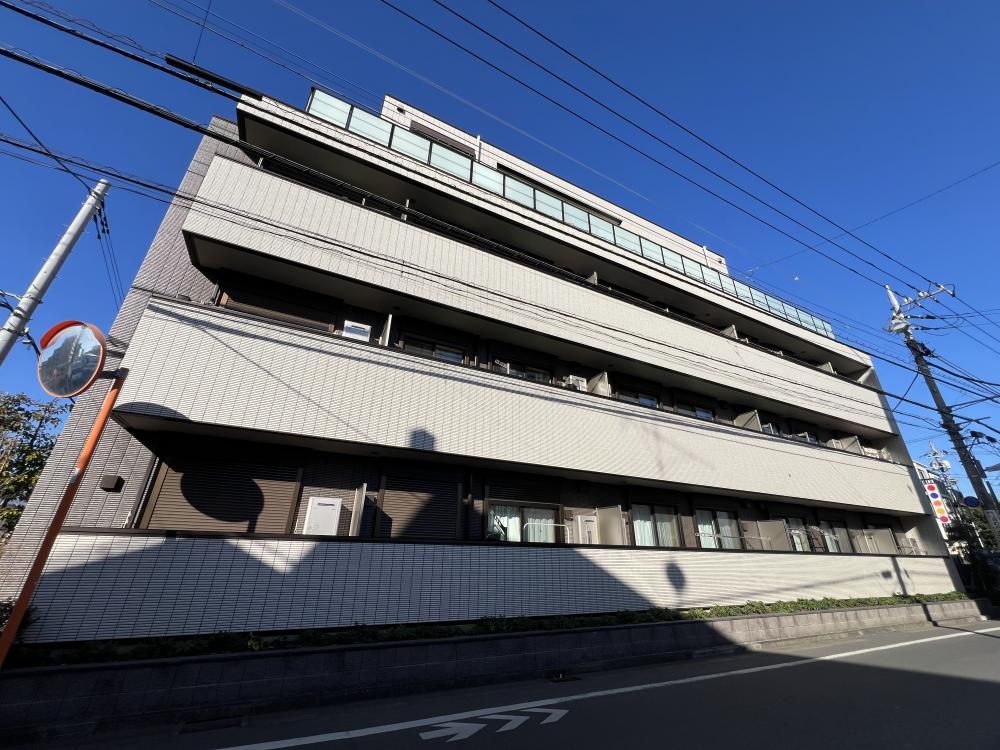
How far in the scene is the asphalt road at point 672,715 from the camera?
3.94m

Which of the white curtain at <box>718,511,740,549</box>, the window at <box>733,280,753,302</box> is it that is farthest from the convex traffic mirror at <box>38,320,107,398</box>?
the window at <box>733,280,753,302</box>

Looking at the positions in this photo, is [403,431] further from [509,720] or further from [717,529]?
[717,529]

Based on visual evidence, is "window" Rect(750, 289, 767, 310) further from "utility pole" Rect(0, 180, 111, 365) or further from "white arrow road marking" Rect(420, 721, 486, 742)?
"utility pole" Rect(0, 180, 111, 365)

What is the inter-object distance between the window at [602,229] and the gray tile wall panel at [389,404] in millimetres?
6549

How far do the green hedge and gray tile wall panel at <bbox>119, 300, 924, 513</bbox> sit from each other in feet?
9.39

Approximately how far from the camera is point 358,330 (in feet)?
31.1

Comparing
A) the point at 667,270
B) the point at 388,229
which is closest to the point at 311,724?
the point at 388,229

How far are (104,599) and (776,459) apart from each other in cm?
1552

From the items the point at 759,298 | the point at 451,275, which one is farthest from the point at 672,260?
the point at 451,275

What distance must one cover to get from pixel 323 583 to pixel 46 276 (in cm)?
514

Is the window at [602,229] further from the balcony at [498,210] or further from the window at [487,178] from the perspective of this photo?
the window at [487,178]

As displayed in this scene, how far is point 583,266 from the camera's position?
13.6 metres

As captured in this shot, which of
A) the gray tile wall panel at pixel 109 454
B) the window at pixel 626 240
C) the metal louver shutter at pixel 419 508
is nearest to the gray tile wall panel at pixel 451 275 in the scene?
the gray tile wall panel at pixel 109 454

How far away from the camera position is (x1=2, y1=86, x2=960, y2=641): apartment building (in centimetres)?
623
